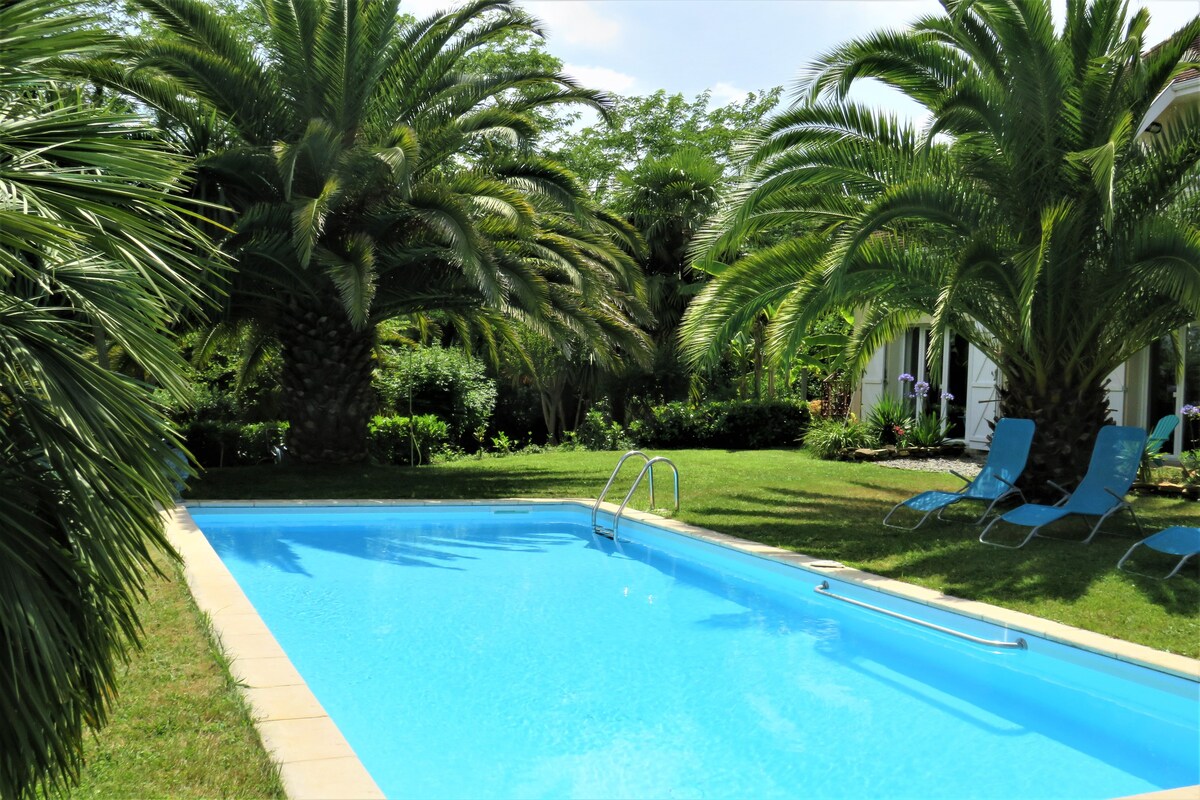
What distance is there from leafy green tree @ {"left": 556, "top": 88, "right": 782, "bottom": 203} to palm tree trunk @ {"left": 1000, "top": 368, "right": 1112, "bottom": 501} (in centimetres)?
2295

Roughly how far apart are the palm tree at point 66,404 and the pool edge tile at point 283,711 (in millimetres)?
356

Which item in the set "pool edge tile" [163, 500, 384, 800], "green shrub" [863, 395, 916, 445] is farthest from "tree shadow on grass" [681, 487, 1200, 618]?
"green shrub" [863, 395, 916, 445]

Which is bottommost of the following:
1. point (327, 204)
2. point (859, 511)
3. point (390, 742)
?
point (390, 742)

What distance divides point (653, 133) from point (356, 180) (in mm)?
21974

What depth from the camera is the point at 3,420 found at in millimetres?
2723

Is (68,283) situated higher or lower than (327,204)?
lower

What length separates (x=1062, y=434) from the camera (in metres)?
11.3

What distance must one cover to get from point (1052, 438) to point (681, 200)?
15.8m

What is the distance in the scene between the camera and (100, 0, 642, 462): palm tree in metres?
13.3

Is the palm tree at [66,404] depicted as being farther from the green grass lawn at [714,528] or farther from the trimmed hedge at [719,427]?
the trimmed hedge at [719,427]

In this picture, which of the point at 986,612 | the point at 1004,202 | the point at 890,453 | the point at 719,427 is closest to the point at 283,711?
the point at 986,612

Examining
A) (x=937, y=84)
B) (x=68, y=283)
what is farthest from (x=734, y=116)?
(x=68, y=283)

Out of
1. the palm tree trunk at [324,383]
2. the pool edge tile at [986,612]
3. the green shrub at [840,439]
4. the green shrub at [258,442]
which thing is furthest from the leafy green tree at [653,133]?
the pool edge tile at [986,612]

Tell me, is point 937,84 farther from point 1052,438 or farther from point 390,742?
point 390,742
